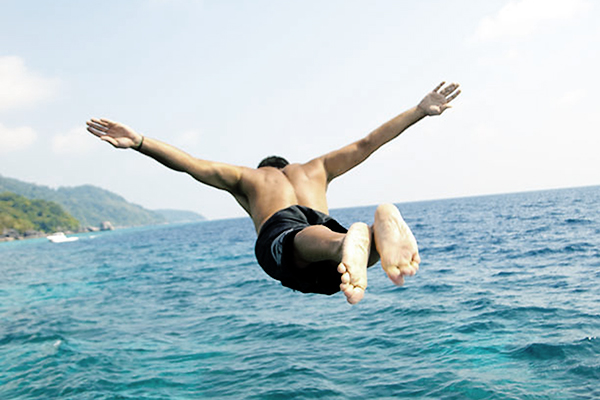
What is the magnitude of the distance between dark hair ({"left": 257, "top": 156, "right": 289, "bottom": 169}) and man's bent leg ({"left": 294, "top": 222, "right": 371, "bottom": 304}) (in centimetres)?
162

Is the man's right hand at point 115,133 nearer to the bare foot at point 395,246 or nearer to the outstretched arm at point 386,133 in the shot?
the outstretched arm at point 386,133

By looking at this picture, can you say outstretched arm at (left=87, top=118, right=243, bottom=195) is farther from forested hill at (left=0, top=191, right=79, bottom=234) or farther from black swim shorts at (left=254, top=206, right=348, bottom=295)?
forested hill at (left=0, top=191, right=79, bottom=234)

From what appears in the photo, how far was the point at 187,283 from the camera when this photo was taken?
83.5 feet

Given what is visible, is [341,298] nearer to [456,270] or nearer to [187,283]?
[456,270]

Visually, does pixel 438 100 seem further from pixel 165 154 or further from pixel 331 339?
pixel 331 339

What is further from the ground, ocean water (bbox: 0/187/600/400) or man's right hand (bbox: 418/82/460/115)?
man's right hand (bbox: 418/82/460/115)

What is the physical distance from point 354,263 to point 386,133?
262 centimetres

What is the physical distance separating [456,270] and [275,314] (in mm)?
9006

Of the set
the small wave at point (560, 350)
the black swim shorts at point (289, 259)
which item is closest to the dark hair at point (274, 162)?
the black swim shorts at point (289, 259)

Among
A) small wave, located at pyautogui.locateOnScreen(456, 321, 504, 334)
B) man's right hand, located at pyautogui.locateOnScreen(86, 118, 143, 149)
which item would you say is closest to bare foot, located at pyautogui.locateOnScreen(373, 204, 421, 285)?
man's right hand, located at pyautogui.locateOnScreen(86, 118, 143, 149)

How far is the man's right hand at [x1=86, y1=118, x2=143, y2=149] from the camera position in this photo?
4637mm

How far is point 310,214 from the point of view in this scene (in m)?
4.47

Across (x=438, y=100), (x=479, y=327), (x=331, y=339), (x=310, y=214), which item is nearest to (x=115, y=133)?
(x=310, y=214)

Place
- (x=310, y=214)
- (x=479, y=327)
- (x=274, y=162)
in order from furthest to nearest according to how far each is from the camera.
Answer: (x=479, y=327) → (x=274, y=162) → (x=310, y=214)
